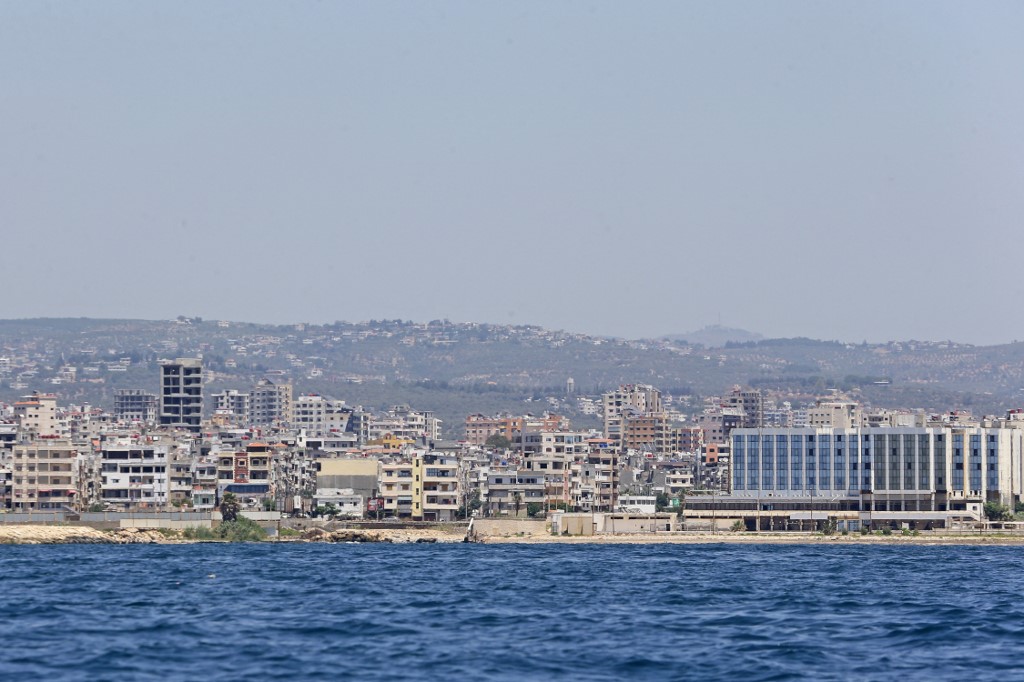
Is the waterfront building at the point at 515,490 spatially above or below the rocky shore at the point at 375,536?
above

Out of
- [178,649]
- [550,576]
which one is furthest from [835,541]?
[178,649]

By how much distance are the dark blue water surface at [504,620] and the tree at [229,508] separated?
39132 millimetres

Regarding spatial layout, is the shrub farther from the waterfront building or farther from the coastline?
the waterfront building

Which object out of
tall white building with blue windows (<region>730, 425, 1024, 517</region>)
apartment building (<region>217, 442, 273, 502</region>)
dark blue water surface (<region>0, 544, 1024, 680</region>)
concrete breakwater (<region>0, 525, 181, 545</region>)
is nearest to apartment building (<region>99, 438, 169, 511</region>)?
apartment building (<region>217, 442, 273, 502</region>)

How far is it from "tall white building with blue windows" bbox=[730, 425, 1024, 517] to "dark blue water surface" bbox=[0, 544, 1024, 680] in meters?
52.1

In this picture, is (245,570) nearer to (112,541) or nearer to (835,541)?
(112,541)

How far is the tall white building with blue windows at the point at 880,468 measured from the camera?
5817 inches

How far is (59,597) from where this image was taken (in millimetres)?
64375

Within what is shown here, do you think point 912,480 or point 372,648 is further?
point 912,480

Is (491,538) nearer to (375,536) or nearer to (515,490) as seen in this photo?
(375,536)

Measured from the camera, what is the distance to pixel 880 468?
155125 millimetres

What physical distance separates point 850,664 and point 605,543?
82.1 metres

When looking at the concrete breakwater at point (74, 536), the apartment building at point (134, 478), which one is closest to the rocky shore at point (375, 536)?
the concrete breakwater at point (74, 536)

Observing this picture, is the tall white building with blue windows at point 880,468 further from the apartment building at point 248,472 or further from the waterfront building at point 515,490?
the apartment building at point 248,472
